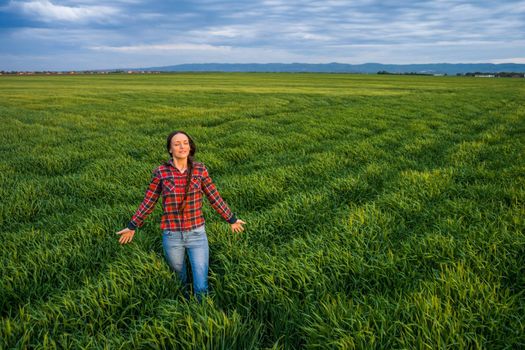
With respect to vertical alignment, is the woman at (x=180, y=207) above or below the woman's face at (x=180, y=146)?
below

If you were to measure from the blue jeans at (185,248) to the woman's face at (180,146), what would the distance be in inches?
31.9

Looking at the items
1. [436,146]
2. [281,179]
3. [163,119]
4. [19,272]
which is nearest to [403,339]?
[19,272]

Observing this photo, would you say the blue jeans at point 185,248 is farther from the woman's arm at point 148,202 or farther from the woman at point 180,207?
the woman's arm at point 148,202

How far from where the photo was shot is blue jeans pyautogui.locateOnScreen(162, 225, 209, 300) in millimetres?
3590

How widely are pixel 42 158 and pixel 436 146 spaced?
1122cm

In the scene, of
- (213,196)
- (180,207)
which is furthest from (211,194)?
(180,207)

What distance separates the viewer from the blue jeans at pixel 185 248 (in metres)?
3.59

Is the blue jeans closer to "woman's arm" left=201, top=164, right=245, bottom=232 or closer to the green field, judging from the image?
A: the green field

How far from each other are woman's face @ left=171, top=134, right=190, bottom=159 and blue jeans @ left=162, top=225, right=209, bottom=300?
81cm

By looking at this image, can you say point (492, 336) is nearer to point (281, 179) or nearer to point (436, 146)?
point (281, 179)

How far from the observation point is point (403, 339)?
103 inches

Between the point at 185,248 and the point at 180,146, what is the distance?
110 centimetres

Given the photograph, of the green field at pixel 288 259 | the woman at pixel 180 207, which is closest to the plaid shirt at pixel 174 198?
the woman at pixel 180 207

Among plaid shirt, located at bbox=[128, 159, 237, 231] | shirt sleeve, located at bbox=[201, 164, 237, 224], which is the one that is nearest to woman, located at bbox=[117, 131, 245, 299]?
plaid shirt, located at bbox=[128, 159, 237, 231]
